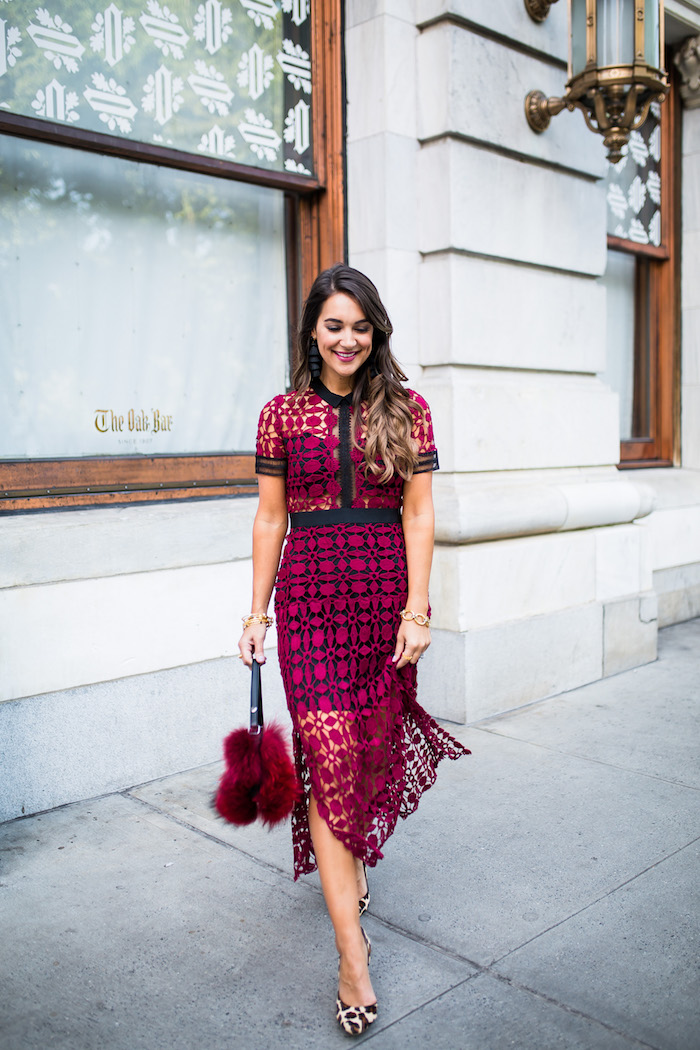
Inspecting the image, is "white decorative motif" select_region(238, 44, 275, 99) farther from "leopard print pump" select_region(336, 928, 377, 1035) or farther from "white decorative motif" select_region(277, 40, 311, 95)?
"leopard print pump" select_region(336, 928, 377, 1035)

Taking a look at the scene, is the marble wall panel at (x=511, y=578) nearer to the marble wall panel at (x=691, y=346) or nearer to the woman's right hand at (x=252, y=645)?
the woman's right hand at (x=252, y=645)

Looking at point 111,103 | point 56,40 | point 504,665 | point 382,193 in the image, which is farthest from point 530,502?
point 56,40

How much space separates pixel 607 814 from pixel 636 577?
259cm

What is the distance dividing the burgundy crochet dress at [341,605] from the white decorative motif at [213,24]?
2742mm

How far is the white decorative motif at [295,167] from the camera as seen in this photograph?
16.4 feet

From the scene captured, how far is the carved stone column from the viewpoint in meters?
7.50

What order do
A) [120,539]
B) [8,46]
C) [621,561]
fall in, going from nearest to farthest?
[8,46], [120,539], [621,561]

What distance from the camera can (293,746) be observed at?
9.79ft

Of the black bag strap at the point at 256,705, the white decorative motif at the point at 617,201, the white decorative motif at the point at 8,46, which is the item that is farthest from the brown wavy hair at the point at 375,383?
the white decorative motif at the point at 617,201

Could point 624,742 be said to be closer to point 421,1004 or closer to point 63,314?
point 421,1004

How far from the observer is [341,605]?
2.69 metres

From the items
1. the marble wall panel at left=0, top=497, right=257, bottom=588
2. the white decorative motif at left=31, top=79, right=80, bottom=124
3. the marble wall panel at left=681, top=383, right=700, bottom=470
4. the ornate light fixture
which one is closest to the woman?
the marble wall panel at left=0, top=497, right=257, bottom=588

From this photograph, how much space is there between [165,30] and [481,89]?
173cm

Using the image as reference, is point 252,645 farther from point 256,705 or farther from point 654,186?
point 654,186
